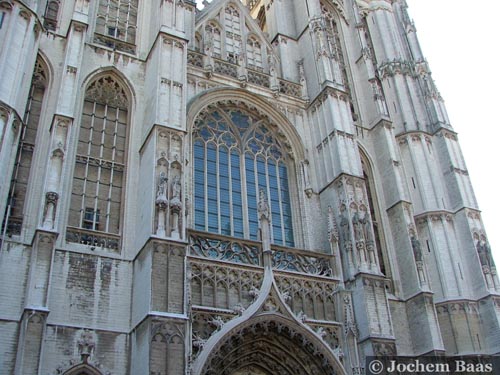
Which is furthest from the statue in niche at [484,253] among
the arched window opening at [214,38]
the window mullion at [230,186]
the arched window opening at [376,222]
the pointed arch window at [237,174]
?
the arched window opening at [214,38]

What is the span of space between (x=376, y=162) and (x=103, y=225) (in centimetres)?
973

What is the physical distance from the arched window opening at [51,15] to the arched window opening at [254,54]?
6253 mm

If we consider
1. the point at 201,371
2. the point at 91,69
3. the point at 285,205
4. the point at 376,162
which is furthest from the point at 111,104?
the point at 376,162

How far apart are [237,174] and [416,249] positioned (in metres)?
5.60

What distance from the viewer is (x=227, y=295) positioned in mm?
13031

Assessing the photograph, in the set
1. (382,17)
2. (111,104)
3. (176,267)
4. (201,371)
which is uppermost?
(382,17)

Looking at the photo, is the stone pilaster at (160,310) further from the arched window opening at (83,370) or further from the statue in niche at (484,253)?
the statue in niche at (484,253)

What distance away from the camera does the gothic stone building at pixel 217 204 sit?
38.5ft

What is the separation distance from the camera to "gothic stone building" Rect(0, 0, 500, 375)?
1175cm

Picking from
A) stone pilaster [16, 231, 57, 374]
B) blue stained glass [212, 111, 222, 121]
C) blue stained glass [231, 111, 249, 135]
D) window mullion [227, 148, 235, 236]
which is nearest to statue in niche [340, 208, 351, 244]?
window mullion [227, 148, 235, 236]

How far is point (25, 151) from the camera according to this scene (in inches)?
520

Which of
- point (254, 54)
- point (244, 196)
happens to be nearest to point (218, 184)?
point (244, 196)

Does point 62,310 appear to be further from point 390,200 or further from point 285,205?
point 390,200

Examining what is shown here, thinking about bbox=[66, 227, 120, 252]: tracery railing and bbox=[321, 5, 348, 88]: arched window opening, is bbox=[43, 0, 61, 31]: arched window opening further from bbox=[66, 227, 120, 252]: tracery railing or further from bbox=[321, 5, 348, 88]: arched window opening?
bbox=[321, 5, 348, 88]: arched window opening
